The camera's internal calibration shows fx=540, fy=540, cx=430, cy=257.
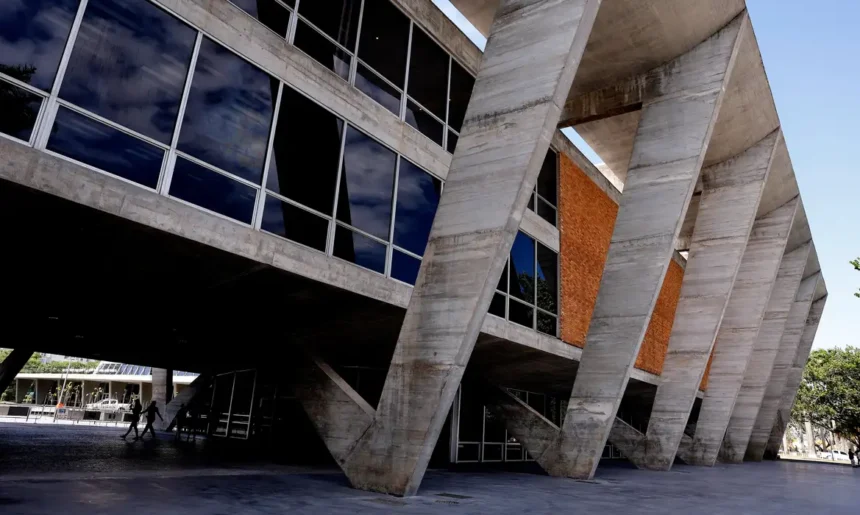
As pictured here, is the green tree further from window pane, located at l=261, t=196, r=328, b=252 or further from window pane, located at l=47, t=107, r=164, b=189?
window pane, located at l=47, t=107, r=164, b=189

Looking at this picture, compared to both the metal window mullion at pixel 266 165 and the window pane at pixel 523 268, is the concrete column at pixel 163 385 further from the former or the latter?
the metal window mullion at pixel 266 165

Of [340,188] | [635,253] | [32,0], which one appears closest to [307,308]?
[340,188]

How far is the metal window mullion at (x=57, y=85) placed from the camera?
652 cm

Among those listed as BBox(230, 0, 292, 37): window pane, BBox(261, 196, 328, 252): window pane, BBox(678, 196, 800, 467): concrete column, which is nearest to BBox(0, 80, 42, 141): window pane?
BBox(261, 196, 328, 252): window pane

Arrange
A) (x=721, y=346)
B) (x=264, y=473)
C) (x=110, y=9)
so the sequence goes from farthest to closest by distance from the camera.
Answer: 1. (x=721, y=346)
2. (x=264, y=473)
3. (x=110, y=9)

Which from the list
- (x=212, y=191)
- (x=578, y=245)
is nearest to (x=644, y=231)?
(x=578, y=245)

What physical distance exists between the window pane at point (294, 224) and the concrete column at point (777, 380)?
3530cm

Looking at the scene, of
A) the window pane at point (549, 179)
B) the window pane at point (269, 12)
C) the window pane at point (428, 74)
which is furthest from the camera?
the window pane at point (549, 179)

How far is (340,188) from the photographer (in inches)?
414

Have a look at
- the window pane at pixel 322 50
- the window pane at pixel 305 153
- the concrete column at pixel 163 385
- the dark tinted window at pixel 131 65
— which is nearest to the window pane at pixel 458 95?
the window pane at pixel 322 50

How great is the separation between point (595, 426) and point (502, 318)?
368 cm

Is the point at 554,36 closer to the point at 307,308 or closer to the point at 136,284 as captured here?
the point at 307,308

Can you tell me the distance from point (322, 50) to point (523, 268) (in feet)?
28.4

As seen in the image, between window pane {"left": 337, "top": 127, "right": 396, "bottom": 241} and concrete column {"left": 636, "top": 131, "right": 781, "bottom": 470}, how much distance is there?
14.1 metres
